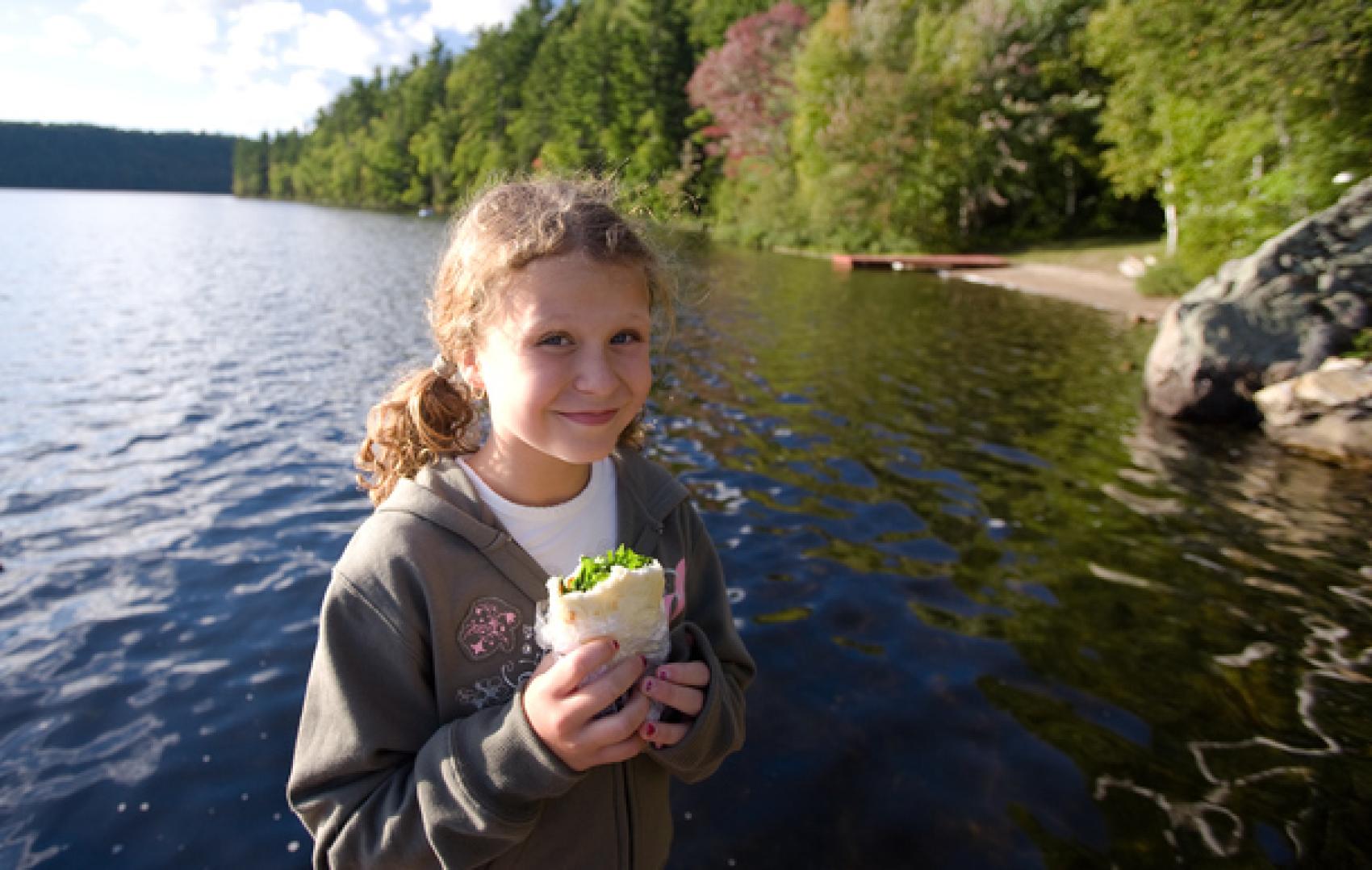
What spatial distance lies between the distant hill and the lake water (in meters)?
171

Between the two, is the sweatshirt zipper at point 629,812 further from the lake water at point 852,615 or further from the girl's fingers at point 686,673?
the lake water at point 852,615

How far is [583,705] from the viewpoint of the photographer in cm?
139

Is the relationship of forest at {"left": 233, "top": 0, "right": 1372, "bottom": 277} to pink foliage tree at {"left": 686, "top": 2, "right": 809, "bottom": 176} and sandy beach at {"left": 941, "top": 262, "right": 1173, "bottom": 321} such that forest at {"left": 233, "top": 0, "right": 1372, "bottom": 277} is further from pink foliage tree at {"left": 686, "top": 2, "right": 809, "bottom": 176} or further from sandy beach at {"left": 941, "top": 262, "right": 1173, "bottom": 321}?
sandy beach at {"left": 941, "top": 262, "right": 1173, "bottom": 321}

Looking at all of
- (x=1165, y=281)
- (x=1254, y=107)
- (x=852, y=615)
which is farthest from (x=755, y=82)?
(x=852, y=615)

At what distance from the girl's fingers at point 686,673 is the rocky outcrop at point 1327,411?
10.4 metres

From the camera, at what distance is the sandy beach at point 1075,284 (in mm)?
20547

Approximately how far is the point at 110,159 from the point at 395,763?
18927 cm

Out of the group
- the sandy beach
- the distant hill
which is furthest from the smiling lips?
the distant hill

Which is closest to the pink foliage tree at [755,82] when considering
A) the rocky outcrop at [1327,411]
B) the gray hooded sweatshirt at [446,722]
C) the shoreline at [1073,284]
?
the shoreline at [1073,284]

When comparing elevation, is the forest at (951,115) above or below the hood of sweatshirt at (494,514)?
above

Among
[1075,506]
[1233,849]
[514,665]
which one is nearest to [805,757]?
[1233,849]

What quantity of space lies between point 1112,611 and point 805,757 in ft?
9.04

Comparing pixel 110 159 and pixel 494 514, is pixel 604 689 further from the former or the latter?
pixel 110 159

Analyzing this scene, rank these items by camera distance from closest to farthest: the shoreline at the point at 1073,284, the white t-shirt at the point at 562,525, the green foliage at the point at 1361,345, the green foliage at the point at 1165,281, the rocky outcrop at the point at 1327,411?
the white t-shirt at the point at 562,525 < the rocky outcrop at the point at 1327,411 < the green foliage at the point at 1361,345 < the shoreline at the point at 1073,284 < the green foliage at the point at 1165,281
